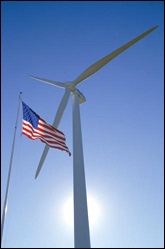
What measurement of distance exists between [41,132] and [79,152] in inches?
132

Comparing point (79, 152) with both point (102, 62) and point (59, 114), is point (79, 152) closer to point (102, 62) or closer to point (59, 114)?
point (59, 114)

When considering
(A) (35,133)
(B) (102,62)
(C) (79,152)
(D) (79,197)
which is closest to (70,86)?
(B) (102,62)

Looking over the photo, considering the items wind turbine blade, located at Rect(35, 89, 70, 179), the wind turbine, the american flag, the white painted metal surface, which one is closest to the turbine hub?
the wind turbine

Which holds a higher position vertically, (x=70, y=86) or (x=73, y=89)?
(x=70, y=86)

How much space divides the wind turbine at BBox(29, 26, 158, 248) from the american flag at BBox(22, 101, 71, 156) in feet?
4.61

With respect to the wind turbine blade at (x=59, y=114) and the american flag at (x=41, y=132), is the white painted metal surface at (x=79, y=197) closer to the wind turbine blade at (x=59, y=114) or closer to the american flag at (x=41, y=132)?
the american flag at (x=41, y=132)

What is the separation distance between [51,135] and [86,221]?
6.62 metres

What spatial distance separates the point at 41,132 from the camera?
16469mm

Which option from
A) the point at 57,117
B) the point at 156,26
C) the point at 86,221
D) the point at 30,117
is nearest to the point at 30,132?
the point at 30,117

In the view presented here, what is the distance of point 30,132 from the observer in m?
16.4

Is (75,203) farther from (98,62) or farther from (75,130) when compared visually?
(98,62)

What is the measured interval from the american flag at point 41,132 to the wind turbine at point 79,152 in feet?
4.61

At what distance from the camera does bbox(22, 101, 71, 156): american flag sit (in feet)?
53.3

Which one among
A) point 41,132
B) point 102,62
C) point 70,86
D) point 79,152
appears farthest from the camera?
point 102,62
